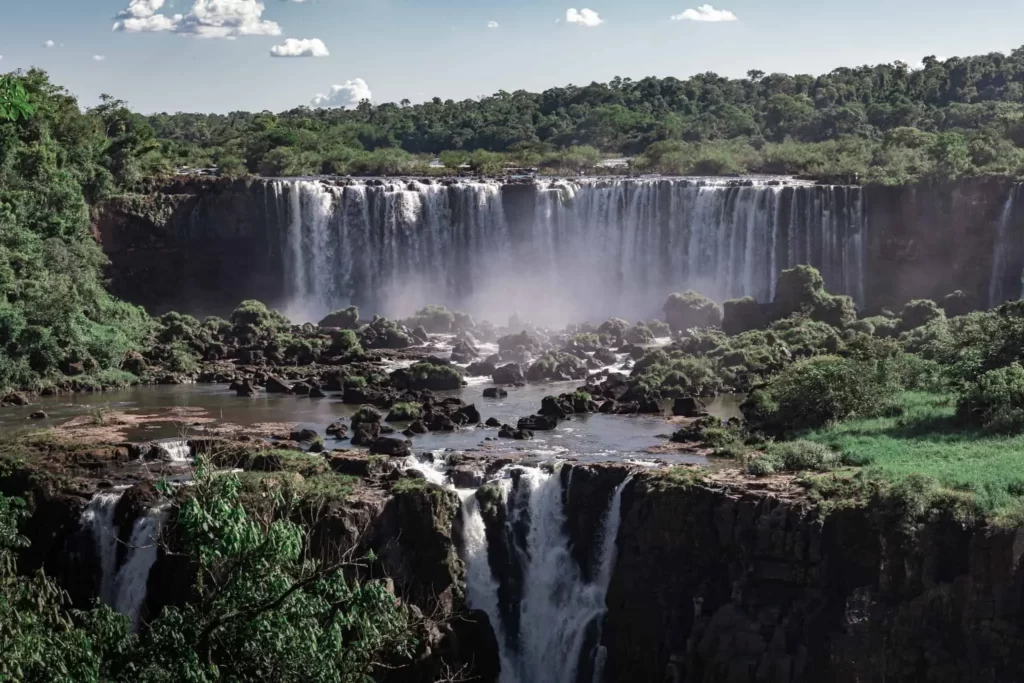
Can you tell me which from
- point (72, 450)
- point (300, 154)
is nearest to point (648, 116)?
point (300, 154)

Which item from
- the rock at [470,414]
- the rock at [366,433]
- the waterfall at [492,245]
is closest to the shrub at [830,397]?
the rock at [470,414]

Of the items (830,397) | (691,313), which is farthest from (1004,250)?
(830,397)

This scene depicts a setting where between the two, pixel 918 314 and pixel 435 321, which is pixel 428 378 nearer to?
pixel 435 321

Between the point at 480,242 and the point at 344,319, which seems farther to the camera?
the point at 480,242

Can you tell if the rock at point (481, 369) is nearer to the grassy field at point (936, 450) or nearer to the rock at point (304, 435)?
the rock at point (304, 435)

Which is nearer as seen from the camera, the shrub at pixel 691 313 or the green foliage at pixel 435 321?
the shrub at pixel 691 313

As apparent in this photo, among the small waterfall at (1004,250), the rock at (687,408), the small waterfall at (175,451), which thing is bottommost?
the rock at (687,408)
